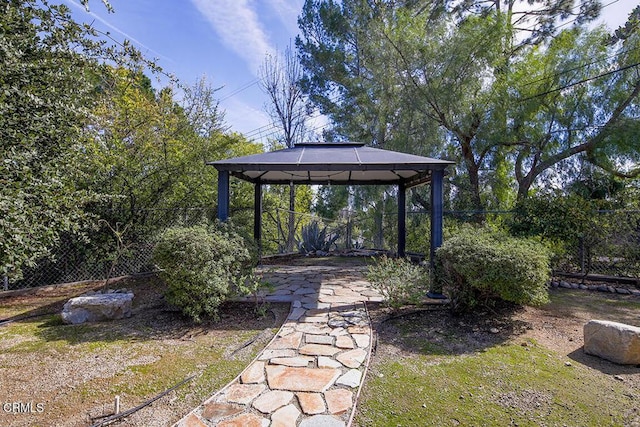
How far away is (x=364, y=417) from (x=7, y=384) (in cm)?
276

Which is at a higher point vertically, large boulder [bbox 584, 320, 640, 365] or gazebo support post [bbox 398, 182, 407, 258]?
gazebo support post [bbox 398, 182, 407, 258]

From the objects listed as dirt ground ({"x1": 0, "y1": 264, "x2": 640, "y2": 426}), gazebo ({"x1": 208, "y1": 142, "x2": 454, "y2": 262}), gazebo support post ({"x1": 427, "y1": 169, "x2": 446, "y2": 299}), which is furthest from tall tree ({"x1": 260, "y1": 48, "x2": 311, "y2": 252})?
dirt ground ({"x1": 0, "y1": 264, "x2": 640, "y2": 426})

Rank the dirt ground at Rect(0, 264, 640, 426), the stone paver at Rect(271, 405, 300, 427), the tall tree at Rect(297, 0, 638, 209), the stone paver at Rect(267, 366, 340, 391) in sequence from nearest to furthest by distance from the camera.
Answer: the stone paver at Rect(271, 405, 300, 427) → the dirt ground at Rect(0, 264, 640, 426) → the stone paver at Rect(267, 366, 340, 391) → the tall tree at Rect(297, 0, 638, 209)

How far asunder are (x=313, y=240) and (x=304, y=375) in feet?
22.9

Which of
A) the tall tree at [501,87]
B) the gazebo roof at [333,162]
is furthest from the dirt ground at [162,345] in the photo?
the tall tree at [501,87]

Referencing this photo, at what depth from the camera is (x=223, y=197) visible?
4895mm

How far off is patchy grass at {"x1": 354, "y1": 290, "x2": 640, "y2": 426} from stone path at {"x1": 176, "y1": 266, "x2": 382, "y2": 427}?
19 centimetres

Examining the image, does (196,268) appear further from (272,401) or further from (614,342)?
(614,342)

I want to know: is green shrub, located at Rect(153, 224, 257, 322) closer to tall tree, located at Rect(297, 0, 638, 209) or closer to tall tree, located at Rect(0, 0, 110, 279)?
tall tree, located at Rect(0, 0, 110, 279)

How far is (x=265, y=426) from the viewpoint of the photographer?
2035 millimetres

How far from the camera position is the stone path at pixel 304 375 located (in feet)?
7.01

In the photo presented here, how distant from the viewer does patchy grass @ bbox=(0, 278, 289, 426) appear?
2270 mm

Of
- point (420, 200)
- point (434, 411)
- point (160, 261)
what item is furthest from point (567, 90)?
point (160, 261)

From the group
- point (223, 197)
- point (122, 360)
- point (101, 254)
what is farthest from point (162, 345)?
point (101, 254)
